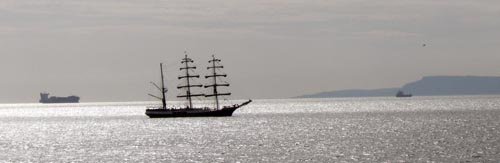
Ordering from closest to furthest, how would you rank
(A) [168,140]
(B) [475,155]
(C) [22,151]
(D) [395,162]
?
→ (D) [395,162] < (B) [475,155] < (C) [22,151] < (A) [168,140]

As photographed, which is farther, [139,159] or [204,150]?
[204,150]

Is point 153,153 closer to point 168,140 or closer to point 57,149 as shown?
point 57,149

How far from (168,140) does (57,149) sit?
20737 mm

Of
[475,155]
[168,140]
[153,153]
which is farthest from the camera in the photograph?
[168,140]

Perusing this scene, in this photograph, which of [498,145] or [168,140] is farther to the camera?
[168,140]

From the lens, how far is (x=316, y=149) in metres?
124

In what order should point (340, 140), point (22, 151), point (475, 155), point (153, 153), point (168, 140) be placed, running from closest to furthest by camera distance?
point (475, 155) < point (153, 153) < point (22, 151) < point (340, 140) < point (168, 140)

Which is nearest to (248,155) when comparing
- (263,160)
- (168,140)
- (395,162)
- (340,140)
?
(263,160)

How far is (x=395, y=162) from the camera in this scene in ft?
337

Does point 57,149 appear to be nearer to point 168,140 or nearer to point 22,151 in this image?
point 22,151

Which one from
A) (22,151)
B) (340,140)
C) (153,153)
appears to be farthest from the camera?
(340,140)

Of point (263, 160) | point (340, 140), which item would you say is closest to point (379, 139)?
point (340, 140)

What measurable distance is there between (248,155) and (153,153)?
1349 cm

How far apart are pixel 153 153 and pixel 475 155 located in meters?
37.3
